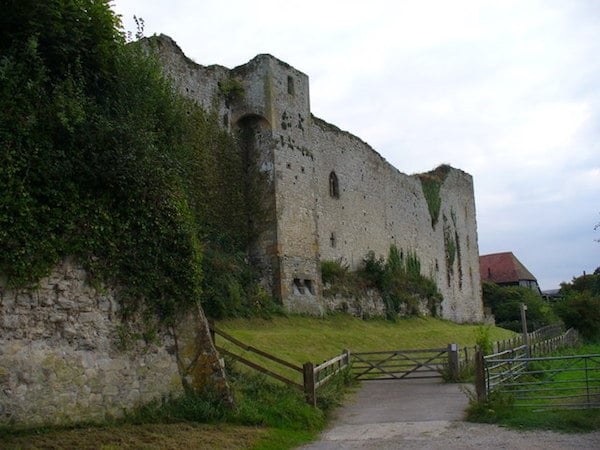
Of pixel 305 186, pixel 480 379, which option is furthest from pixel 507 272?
pixel 480 379

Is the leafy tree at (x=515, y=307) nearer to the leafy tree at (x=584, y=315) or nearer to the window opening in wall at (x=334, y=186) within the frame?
the leafy tree at (x=584, y=315)

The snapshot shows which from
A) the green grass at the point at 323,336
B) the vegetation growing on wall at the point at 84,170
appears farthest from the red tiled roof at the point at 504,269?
the vegetation growing on wall at the point at 84,170

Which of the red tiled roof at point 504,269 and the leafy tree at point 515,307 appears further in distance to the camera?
the red tiled roof at point 504,269

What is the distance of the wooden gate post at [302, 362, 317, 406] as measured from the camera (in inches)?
498

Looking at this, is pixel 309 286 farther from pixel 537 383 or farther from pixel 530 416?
pixel 530 416

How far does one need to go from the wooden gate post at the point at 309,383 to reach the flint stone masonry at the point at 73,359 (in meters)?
2.31

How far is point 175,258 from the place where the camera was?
36.6 feet

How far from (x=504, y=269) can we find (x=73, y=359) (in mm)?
67759

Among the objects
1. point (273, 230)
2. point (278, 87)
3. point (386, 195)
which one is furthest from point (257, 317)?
point (386, 195)

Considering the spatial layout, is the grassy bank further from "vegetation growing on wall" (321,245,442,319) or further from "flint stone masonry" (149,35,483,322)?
"vegetation growing on wall" (321,245,442,319)

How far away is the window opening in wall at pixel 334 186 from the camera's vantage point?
3002 cm

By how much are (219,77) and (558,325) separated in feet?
79.4

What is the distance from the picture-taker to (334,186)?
30281 millimetres

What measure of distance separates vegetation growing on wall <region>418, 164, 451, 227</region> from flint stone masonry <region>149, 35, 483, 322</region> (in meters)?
1.39
